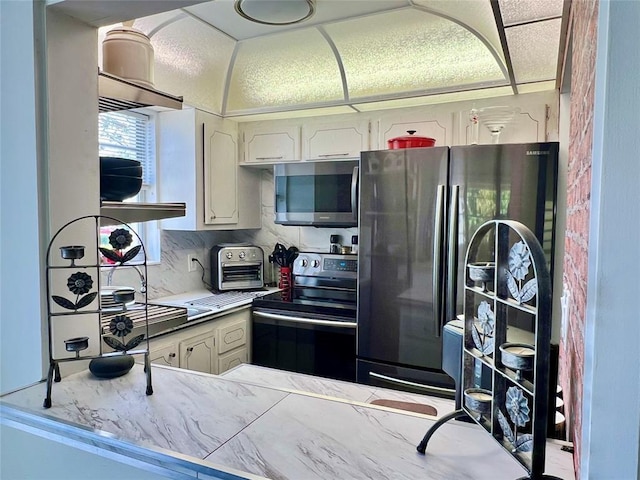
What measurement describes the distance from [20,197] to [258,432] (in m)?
0.93

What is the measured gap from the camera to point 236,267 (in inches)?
130

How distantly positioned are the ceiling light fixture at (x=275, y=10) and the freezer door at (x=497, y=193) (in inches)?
43.5

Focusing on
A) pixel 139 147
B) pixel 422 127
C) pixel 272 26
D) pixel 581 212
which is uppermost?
pixel 272 26

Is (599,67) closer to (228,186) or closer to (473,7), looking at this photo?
(473,7)

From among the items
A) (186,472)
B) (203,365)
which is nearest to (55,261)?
(186,472)

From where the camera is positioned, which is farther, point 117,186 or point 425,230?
point 425,230

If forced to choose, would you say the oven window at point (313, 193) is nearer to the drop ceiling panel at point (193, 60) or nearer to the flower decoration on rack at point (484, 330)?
the drop ceiling panel at point (193, 60)

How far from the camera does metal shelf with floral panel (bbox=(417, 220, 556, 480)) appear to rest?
0.60 meters

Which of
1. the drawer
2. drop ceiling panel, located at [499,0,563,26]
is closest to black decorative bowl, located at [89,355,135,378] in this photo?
the drawer

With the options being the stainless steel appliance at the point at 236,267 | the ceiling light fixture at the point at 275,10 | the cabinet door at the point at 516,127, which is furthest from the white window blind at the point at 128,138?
the cabinet door at the point at 516,127

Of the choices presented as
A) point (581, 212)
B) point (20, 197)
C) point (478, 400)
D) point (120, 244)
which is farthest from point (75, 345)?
point (581, 212)

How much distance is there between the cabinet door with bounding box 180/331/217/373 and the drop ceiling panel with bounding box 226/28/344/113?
1700mm

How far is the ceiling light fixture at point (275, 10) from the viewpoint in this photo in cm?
216

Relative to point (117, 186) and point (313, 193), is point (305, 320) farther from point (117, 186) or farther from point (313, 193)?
point (117, 186)
